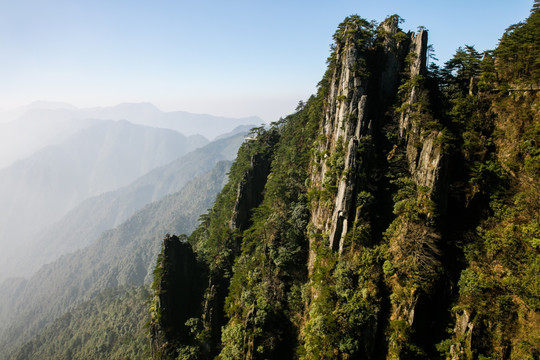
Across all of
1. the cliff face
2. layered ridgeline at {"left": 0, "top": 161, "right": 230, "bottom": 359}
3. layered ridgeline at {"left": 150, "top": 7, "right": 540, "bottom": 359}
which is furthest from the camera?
layered ridgeline at {"left": 0, "top": 161, "right": 230, "bottom": 359}

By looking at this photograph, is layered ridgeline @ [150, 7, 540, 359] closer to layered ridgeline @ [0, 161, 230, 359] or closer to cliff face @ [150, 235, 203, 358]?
cliff face @ [150, 235, 203, 358]

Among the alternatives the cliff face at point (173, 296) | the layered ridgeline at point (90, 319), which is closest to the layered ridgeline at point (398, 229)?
the cliff face at point (173, 296)

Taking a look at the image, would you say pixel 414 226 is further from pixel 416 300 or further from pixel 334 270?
pixel 334 270

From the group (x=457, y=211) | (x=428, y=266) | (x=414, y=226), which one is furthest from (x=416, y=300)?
(x=457, y=211)

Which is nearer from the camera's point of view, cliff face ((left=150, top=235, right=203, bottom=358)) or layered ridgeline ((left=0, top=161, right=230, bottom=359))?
cliff face ((left=150, top=235, right=203, bottom=358))

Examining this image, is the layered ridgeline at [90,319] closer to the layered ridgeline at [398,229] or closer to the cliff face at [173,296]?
the cliff face at [173,296]

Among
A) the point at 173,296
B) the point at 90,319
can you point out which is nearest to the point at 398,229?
the point at 173,296

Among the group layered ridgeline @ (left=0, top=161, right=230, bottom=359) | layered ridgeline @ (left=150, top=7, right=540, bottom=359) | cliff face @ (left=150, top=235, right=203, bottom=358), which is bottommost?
layered ridgeline @ (left=0, top=161, right=230, bottom=359)

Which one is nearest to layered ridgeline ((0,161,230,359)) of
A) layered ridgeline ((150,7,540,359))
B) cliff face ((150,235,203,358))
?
cliff face ((150,235,203,358))

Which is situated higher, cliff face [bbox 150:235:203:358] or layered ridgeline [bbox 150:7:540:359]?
layered ridgeline [bbox 150:7:540:359]

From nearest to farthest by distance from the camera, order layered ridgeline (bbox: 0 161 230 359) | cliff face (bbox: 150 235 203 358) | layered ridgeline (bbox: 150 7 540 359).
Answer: layered ridgeline (bbox: 150 7 540 359) < cliff face (bbox: 150 235 203 358) < layered ridgeline (bbox: 0 161 230 359)
